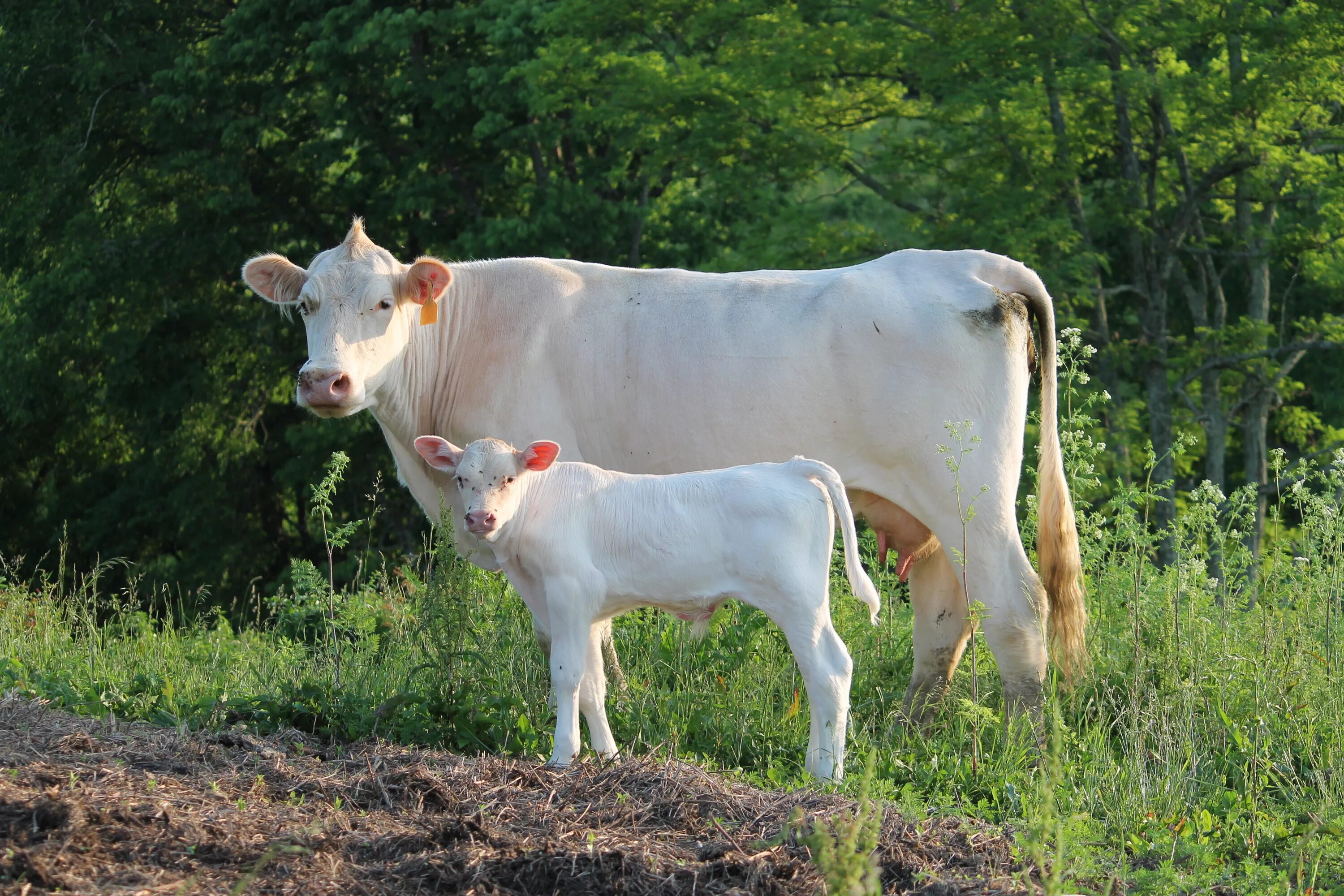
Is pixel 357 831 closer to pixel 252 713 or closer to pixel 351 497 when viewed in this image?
pixel 252 713

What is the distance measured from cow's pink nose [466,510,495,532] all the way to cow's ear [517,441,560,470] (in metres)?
0.29

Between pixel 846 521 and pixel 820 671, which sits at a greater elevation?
pixel 846 521

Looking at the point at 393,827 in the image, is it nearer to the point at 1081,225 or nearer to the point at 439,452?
the point at 439,452

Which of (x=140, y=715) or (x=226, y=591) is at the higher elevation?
(x=140, y=715)

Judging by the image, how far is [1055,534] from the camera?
648 cm

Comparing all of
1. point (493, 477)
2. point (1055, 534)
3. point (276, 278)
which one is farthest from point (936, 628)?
point (276, 278)

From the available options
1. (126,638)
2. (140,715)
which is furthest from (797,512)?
(126,638)

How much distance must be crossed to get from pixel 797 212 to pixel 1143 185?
4513 millimetres

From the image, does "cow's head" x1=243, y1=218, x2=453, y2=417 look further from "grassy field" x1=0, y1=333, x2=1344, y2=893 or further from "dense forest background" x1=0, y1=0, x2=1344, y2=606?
"dense forest background" x1=0, y1=0, x2=1344, y2=606

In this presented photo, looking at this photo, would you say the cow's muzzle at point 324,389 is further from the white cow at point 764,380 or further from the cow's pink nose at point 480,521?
the cow's pink nose at point 480,521

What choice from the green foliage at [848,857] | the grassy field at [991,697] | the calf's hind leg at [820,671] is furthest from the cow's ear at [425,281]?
the green foliage at [848,857]

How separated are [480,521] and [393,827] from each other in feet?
4.70

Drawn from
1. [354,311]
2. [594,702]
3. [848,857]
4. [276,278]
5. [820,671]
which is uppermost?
[276,278]

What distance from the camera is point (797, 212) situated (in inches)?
698
